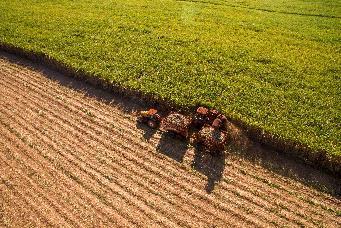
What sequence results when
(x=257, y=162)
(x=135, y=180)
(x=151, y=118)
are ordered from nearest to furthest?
(x=135, y=180) < (x=257, y=162) < (x=151, y=118)

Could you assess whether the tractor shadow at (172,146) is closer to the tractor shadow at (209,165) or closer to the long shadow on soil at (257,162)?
the long shadow on soil at (257,162)

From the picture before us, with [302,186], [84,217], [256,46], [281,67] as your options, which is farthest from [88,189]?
[256,46]

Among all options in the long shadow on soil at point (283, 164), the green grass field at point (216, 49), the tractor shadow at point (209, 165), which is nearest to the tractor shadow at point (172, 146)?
the tractor shadow at point (209, 165)

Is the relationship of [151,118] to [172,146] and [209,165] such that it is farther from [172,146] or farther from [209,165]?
[209,165]

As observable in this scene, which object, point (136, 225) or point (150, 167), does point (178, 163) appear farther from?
point (136, 225)

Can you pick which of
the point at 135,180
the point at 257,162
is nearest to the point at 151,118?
the point at 135,180

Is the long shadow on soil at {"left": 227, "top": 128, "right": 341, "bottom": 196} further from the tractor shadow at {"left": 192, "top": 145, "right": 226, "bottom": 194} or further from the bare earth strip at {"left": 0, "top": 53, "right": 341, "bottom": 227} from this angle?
the tractor shadow at {"left": 192, "top": 145, "right": 226, "bottom": 194}

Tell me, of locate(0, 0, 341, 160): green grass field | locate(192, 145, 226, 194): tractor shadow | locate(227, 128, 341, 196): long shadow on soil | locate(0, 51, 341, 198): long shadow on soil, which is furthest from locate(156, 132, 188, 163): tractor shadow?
locate(0, 0, 341, 160): green grass field
